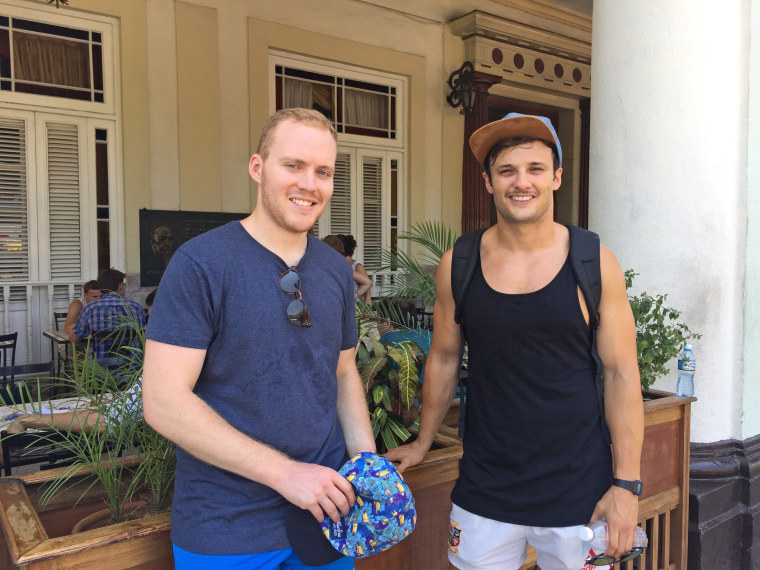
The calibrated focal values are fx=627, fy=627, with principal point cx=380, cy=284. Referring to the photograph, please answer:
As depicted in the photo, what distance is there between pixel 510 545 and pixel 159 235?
590 centimetres

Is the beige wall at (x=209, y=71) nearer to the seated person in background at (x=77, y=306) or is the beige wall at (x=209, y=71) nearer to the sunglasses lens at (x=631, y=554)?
the seated person in background at (x=77, y=306)

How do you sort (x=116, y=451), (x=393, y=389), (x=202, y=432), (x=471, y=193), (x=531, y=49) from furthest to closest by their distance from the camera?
(x=531, y=49)
(x=471, y=193)
(x=393, y=389)
(x=116, y=451)
(x=202, y=432)

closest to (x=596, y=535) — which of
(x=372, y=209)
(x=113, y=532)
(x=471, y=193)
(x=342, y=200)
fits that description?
(x=113, y=532)

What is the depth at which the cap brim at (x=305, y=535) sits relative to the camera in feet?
4.43

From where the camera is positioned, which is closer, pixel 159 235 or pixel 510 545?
pixel 510 545

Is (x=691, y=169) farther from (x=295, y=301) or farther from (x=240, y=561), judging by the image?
(x=240, y=561)

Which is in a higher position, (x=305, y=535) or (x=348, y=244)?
(x=348, y=244)

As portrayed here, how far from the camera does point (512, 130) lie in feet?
5.88

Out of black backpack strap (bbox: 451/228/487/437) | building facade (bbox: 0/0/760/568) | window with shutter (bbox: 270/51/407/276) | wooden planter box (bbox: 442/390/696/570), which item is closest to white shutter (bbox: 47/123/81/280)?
building facade (bbox: 0/0/760/568)

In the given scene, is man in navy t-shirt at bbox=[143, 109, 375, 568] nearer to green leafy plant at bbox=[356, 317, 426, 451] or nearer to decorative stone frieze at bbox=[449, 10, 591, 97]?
green leafy plant at bbox=[356, 317, 426, 451]

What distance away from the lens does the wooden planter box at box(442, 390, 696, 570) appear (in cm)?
282

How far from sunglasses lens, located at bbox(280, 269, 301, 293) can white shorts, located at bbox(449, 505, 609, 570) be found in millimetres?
934

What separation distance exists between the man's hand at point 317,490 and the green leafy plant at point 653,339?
2.05m

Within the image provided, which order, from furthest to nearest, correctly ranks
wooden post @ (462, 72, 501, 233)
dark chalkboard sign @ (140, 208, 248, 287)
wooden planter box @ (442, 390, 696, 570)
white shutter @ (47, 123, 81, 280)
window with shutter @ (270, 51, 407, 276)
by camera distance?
wooden post @ (462, 72, 501, 233) → window with shutter @ (270, 51, 407, 276) → dark chalkboard sign @ (140, 208, 248, 287) → white shutter @ (47, 123, 81, 280) → wooden planter box @ (442, 390, 696, 570)
